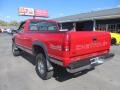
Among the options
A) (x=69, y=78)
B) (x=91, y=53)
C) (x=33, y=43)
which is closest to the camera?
(x=91, y=53)

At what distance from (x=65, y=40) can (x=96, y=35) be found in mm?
1410

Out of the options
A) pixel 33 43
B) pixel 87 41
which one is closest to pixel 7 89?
pixel 33 43

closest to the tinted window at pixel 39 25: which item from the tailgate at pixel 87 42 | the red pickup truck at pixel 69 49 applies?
the red pickup truck at pixel 69 49

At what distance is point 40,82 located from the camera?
582cm

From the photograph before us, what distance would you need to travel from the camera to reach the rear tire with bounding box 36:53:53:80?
585cm

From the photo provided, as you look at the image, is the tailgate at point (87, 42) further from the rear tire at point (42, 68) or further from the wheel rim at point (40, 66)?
the wheel rim at point (40, 66)

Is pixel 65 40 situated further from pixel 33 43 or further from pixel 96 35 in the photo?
pixel 33 43

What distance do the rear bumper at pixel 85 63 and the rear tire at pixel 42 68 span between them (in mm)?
1091

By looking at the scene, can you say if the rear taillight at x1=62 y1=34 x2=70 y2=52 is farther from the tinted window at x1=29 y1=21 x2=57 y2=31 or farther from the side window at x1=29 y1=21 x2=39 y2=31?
the side window at x1=29 y1=21 x2=39 y2=31

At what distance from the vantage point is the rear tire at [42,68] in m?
5.85

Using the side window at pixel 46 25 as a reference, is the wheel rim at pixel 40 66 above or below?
below

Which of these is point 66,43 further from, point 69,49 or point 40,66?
point 40,66

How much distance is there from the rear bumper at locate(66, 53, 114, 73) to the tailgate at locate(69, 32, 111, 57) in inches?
9.2

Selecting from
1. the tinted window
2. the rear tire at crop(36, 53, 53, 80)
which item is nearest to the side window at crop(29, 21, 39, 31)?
the tinted window
